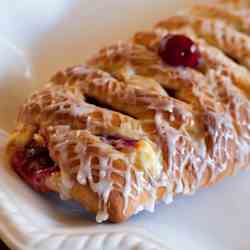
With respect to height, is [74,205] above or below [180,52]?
below

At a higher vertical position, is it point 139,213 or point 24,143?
point 24,143

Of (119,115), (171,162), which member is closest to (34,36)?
(119,115)

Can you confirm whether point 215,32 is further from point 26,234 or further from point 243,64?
point 26,234

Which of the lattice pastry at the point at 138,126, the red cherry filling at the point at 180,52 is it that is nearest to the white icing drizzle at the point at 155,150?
the lattice pastry at the point at 138,126

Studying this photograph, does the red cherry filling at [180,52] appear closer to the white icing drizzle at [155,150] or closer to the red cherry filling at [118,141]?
the white icing drizzle at [155,150]

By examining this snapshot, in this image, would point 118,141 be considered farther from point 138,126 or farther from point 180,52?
point 180,52

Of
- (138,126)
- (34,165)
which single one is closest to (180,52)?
(138,126)

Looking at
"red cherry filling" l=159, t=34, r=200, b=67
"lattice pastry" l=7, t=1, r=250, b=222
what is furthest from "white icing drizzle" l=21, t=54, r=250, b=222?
"red cherry filling" l=159, t=34, r=200, b=67
